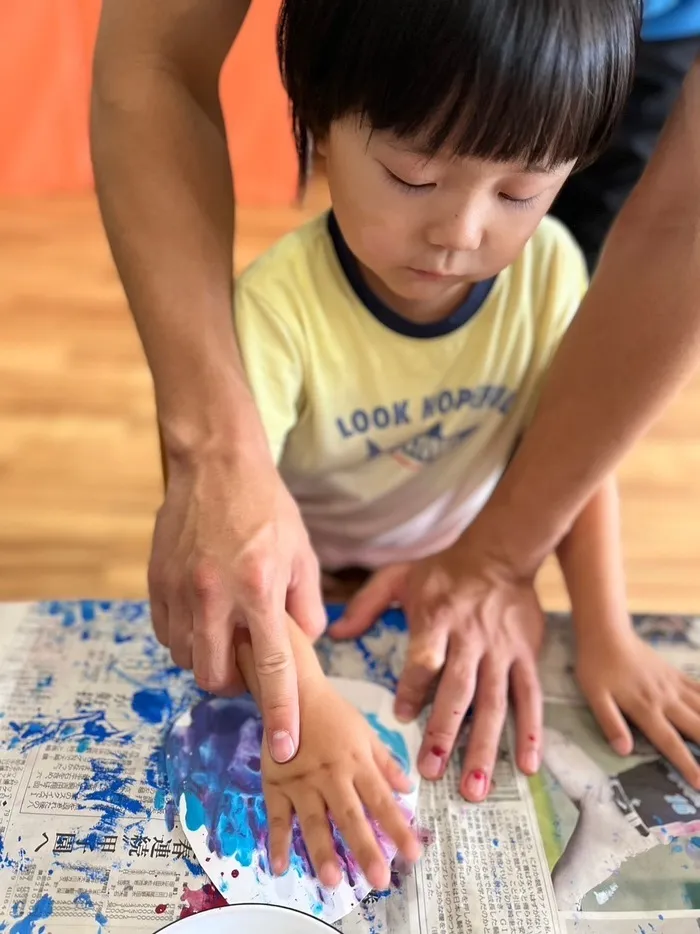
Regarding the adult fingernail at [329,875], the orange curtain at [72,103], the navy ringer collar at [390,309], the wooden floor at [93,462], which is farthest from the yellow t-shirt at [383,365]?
the orange curtain at [72,103]

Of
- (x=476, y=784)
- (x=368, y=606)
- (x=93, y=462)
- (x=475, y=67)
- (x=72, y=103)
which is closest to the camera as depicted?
(x=475, y=67)

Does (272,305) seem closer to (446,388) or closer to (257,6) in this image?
(446,388)

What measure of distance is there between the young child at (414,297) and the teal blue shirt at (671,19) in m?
0.16

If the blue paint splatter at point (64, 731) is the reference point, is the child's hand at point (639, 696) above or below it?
above

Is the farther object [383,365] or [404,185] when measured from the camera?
[383,365]

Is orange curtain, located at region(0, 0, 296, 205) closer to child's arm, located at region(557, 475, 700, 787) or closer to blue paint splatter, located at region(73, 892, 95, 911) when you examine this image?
child's arm, located at region(557, 475, 700, 787)

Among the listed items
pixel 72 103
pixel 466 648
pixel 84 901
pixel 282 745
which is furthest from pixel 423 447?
pixel 72 103

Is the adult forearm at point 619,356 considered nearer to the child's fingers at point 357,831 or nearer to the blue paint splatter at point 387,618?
the blue paint splatter at point 387,618

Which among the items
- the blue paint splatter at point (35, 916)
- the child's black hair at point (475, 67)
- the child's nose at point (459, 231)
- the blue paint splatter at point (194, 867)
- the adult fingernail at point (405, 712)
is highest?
the child's black hair at point (475, 67)

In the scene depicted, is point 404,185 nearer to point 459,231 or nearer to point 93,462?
point 459,231

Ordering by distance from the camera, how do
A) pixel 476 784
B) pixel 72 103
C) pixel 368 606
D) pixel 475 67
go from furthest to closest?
1. pixel 72 103
2. pixel 368 606
3. pixel 476 784
4. pixel 475 67

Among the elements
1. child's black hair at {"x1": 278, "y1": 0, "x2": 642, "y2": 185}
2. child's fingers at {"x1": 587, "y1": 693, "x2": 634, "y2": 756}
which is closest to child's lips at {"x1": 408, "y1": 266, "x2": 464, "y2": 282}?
child's black hair at {"x1": 278, "y1": 0, "x2": 642, "y2": 185}

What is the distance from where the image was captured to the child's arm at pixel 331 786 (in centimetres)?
49

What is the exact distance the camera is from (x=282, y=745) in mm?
512
